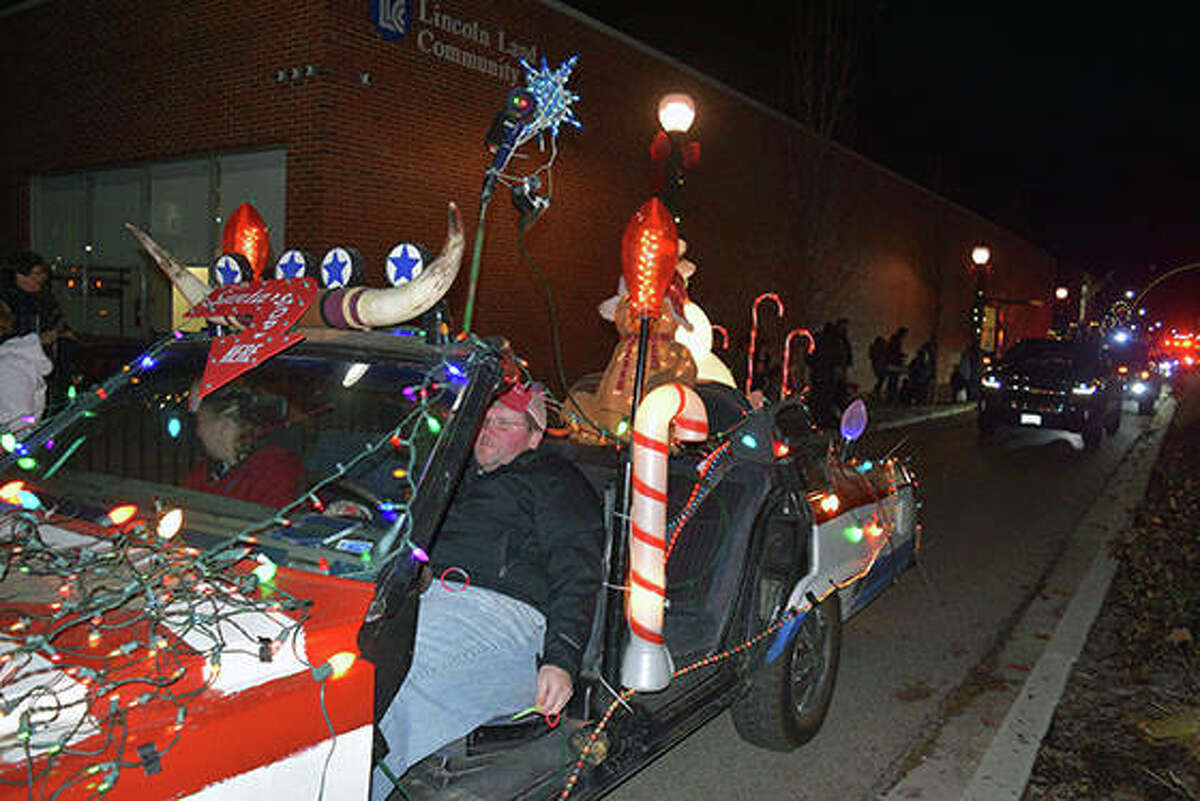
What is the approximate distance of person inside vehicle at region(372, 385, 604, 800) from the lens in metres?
2.43

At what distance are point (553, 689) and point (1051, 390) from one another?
15057mm

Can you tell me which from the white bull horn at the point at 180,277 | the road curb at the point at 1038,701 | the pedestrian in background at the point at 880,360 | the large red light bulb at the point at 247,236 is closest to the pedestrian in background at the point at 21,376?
the large red light bulb at the point at 247,236

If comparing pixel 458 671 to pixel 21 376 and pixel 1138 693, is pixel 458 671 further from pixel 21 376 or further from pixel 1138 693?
pixel 1138 693

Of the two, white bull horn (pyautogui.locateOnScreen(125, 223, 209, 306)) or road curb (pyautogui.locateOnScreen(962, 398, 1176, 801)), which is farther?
road curb (pyautogui.locateOnScreen(962, 398, 1176, 801))

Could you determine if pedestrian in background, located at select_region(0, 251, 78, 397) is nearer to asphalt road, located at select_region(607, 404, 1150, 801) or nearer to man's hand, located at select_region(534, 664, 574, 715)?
man's hand, located at select_region(534, 664, 574, 715)

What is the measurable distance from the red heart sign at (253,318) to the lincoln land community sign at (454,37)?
956 cm

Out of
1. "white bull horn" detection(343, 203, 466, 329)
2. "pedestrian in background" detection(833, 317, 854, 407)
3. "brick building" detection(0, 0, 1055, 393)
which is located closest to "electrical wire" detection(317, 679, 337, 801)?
"white bull horn" detection(343, 203, 466, 329)

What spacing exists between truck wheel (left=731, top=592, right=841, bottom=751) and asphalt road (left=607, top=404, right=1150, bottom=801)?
0.16 m

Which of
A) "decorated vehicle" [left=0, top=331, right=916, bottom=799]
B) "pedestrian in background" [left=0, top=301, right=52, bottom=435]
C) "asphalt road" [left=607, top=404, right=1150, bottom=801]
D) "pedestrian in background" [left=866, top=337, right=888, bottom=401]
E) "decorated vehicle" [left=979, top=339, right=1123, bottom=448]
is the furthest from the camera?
"pedestrian in background" [left=866, top=337, right=888, bottom=401]

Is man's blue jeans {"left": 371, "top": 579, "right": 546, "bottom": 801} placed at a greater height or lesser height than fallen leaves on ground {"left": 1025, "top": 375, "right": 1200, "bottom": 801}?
greater

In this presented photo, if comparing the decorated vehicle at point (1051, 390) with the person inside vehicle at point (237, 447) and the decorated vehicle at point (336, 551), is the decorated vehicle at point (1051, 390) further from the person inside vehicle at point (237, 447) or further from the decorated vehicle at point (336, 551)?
the person inside vehicle at point (237, 447)

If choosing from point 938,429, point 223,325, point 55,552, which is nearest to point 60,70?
point 223,325

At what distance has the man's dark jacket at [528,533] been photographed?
9.12ft

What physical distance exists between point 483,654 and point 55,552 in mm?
1128
